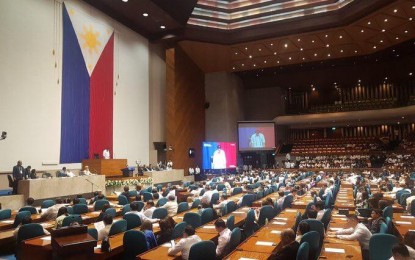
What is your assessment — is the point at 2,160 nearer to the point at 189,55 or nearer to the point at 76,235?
the point at 76,235

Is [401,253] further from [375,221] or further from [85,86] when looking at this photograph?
[85,86]

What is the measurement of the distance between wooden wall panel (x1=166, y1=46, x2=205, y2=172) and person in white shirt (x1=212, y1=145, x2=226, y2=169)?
109 centimetres

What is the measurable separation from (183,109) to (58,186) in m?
12.8

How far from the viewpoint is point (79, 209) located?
8617mm

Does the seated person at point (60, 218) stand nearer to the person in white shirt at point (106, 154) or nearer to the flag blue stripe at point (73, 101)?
the flag blue stripe at point (73, 101)

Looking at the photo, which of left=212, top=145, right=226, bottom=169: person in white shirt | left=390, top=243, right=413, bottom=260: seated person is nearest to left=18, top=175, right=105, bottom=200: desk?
left=390, top=243, right=413, bottom=260: seated person

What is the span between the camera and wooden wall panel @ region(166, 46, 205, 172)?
23.0m

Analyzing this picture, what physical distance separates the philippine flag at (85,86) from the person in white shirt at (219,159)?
30.7 ft

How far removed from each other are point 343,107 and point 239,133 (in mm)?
10756

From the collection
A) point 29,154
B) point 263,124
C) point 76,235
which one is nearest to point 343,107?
point 263,124

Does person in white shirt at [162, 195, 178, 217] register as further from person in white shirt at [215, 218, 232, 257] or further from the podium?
the podium

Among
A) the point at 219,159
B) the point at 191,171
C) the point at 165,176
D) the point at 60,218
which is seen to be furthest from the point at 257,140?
the point at 60,218

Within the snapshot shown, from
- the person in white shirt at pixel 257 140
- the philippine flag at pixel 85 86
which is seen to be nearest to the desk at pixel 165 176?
the philippine flag at pixel 85 86

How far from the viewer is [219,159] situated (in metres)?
27.2
